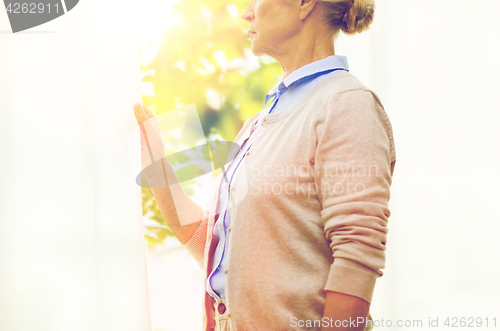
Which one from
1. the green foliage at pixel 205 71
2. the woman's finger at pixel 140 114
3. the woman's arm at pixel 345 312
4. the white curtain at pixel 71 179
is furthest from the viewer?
the green foliage at pixel 205 71

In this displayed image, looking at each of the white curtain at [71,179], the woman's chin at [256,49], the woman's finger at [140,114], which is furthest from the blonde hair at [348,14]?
the white curtain at [71,179]

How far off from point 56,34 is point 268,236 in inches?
31.6

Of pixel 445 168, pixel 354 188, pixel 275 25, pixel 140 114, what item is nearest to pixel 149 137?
pixel 140 114

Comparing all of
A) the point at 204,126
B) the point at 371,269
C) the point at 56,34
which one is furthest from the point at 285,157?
the point at 56,34

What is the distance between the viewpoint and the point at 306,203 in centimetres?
60

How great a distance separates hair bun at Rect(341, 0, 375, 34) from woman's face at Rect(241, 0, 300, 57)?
4.1 inches

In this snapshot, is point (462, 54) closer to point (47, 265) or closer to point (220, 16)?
point (220, 16)

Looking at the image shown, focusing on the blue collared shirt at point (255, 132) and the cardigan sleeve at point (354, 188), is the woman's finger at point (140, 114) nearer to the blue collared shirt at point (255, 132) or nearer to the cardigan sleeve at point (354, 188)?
the blue collared shirt at point (255, 132)

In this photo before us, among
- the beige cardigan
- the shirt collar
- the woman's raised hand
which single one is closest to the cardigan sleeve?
the beige cardigan

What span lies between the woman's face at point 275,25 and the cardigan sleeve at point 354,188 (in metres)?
0.21

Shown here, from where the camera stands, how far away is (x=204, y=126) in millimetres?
1084

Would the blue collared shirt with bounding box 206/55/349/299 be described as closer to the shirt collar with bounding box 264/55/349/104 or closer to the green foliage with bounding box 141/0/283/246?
the shirt collar with bounding box 264/55/349/104

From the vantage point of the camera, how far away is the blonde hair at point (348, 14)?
0.72m

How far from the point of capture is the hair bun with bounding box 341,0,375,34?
72cm
